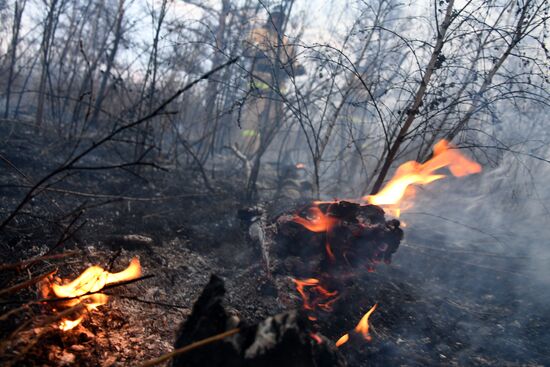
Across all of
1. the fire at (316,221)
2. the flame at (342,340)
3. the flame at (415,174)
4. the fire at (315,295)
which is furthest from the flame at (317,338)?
the flame at (415,174)

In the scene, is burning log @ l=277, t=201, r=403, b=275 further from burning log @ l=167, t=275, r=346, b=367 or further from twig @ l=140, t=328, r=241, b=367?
twig @ l=140, t=328, r=241, b=367

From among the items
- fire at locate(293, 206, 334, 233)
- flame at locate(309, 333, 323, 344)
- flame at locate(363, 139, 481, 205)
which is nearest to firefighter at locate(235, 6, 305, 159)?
fire at locate(293, 206, 334, 233)

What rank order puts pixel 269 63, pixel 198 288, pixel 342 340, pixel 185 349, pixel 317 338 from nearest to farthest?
pixel 185 349
pixel 317 338
pixel 342 340
pixel 198 288
pixel 269 63

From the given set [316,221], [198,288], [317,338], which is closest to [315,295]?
[316,221]

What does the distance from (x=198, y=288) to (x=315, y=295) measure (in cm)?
135

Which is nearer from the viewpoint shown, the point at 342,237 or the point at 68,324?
A: the point at 68,324

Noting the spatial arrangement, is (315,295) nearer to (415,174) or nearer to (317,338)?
(317,338)

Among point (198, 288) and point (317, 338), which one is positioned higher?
point (317, 338)

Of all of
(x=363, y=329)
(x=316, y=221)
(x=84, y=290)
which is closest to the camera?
(x=84, y=290)

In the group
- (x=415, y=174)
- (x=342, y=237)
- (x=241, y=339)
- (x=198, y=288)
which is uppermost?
(x=415, y=174)

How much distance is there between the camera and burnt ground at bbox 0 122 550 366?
8.02 feet

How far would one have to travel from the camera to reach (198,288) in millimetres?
3797

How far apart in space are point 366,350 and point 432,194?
8.45 metres

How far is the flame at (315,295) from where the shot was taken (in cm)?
365
